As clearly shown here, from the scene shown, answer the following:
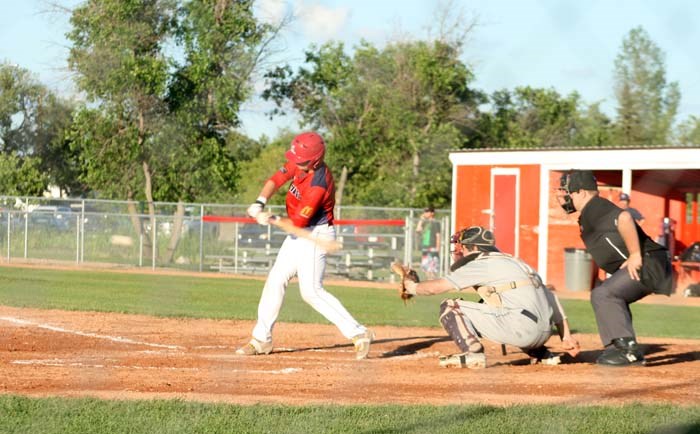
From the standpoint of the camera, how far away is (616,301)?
30.6ft

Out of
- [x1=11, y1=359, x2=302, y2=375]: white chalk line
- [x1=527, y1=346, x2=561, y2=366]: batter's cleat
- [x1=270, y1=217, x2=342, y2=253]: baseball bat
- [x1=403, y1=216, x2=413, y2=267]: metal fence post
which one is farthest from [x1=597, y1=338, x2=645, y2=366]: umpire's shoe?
[x1=403, y1=216, x2=413, y2=267]: metal fence post

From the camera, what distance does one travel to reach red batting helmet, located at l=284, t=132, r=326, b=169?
9023mm

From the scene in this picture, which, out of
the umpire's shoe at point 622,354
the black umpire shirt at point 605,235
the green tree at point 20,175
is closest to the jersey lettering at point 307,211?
the black umpire shirt at point 605,235

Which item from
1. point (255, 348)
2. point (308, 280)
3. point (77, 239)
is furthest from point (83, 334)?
point (77, 239)

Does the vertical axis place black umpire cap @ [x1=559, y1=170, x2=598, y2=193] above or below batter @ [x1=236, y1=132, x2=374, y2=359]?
above

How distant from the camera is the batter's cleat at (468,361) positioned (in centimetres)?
898

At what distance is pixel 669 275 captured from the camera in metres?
9.36

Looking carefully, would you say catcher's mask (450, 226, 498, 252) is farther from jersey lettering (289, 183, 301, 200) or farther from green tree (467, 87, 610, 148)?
green tree (467, 87, 610, 148)

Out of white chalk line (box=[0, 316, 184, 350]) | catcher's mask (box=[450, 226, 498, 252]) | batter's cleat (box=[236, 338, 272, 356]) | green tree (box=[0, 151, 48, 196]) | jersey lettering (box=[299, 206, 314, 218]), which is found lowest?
white chalk line (box=[0, 316, 184, 350])

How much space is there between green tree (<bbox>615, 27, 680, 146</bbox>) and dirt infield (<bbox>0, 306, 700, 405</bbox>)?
33.6 meters

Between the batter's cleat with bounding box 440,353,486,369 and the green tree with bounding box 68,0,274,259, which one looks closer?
the batter's cleat with bounding box 440,353,486,369

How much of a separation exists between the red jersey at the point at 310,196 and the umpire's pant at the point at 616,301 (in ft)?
8.14

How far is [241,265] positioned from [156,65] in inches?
253

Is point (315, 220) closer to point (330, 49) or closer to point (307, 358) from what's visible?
point (307, 358)
